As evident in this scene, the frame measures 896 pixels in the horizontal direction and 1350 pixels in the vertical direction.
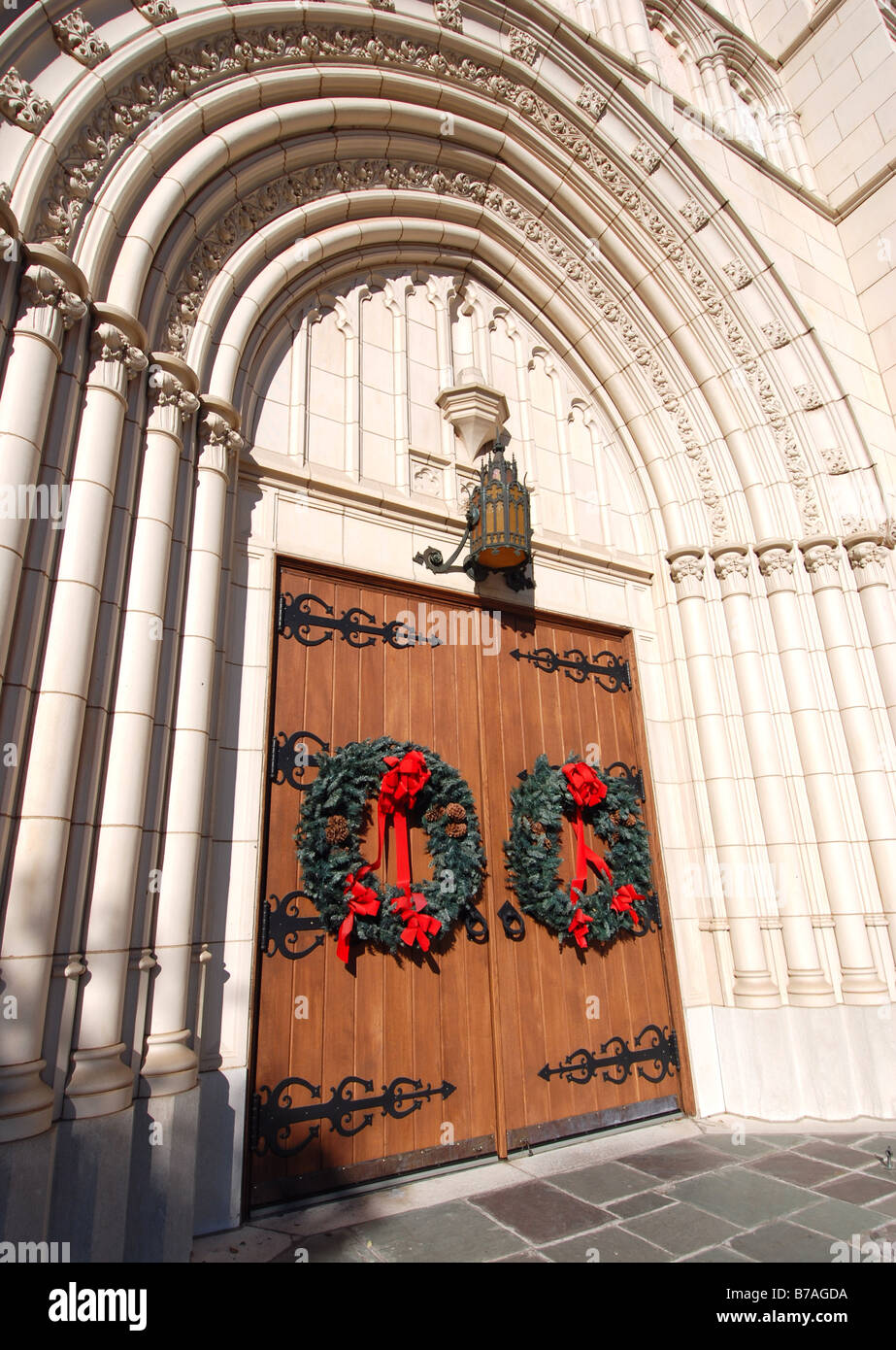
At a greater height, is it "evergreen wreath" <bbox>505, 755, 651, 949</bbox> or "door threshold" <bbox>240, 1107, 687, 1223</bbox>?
"evergreen wreath" <bbox>505, 755, 651, 949</bbox>

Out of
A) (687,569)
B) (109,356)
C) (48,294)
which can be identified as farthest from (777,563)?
(48,294)

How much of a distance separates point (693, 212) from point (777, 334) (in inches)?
46.3

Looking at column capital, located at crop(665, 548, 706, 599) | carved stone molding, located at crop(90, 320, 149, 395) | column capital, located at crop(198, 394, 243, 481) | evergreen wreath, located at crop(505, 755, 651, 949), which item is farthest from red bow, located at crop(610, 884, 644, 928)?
carved stone molding, located at crop(90, 320, 149, 395)

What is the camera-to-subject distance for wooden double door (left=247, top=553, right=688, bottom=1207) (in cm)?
336

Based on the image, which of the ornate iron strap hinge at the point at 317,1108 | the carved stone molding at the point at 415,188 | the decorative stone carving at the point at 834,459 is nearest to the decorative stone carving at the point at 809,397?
the decorative stone carving at the point at 834,459

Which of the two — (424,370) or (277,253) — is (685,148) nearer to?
(424,370)

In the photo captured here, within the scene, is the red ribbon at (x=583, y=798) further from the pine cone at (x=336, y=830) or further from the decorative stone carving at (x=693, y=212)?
the decorative stone carving at (x=693, y=212)

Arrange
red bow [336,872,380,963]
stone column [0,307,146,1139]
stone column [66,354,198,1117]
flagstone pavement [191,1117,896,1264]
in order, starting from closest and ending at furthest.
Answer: stone column [0,307,146,1139] → stone column [66,354,198,1117] → flagstone pavement [191,1117,896,1264] → red bow [336,872,380,963]

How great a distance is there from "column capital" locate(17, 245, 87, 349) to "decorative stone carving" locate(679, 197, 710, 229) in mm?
4828

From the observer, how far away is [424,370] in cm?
501

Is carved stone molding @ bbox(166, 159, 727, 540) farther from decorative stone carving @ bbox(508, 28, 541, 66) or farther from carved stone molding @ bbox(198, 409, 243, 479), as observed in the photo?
decorative stone carving @ bbox(508, 28, 541, 66)

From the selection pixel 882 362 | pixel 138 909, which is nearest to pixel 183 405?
pixel 138 909

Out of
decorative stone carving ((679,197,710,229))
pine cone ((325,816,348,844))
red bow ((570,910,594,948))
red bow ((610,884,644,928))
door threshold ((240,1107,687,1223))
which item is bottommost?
door threshold ((240,1107,687,1223))

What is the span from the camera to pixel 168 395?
3422 millimetres
